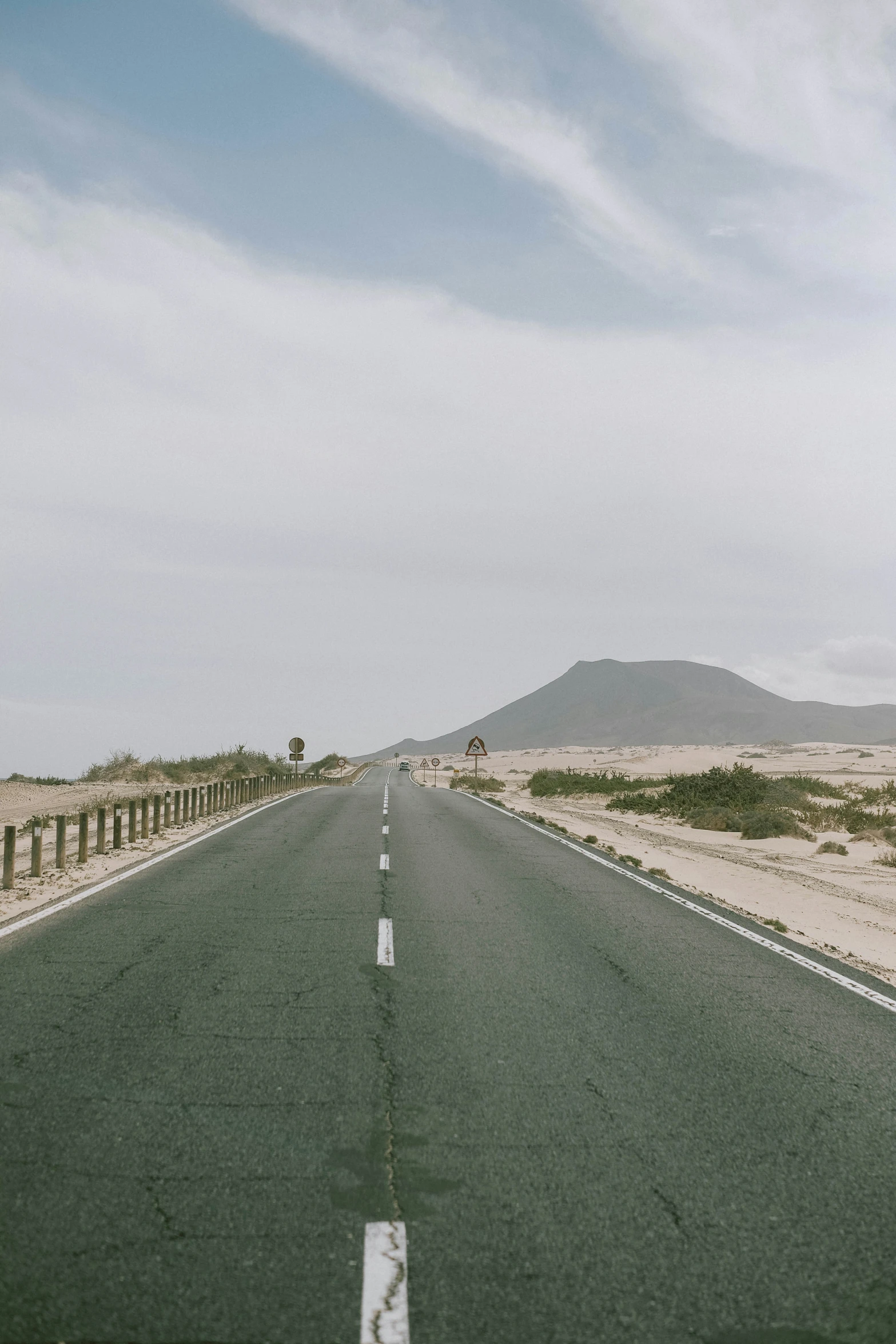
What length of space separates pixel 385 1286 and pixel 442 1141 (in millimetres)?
1219

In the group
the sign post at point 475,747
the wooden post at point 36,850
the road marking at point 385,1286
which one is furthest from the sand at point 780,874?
the wooden post at point 36,850

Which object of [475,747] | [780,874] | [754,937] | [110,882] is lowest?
[780,874]

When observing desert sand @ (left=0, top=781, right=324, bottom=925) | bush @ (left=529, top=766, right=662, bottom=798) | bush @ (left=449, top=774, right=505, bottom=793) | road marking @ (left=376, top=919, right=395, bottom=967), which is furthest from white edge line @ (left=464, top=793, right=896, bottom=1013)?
bush @ (left=449, top=774, right=505, bottom=793)

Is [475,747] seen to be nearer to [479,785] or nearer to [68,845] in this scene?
[479,785]

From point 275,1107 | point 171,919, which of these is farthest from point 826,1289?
point 171,919

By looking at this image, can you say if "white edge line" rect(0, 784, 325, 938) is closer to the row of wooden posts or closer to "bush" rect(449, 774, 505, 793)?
the row of wooden posts

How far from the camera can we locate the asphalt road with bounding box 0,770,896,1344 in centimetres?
309

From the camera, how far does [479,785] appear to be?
190ft

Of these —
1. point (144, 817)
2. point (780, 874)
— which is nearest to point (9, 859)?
point (144, 817)

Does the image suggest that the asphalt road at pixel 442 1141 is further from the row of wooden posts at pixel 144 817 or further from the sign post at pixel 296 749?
the sign post at pixel 296 749

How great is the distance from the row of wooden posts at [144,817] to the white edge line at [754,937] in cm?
898

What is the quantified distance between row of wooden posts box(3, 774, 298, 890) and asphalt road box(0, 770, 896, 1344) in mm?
4403

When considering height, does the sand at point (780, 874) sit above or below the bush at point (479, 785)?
below

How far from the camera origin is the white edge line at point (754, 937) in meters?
7.63
